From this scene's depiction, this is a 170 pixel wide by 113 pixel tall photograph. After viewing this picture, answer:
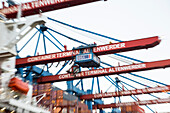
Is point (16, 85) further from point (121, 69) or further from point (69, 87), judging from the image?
point (69, 87)

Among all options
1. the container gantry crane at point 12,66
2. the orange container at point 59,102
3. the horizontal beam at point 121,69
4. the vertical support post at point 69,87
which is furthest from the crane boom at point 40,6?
the vertical support post at point 69,87

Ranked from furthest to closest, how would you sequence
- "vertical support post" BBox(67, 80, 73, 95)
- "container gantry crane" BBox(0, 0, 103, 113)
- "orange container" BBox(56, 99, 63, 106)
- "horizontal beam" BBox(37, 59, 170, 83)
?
"vertical support post" BBox(67, 80, 73, 95) < "orange container" BBox(56, 99, 63, 106) < "horizontal beam" BBox(37, 59, 170, 83) < "container gantry crane" BBox(0, 0, 103, 113)

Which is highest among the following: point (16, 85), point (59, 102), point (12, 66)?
point (12, 66)

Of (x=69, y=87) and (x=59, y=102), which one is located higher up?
(x=69, y=87)

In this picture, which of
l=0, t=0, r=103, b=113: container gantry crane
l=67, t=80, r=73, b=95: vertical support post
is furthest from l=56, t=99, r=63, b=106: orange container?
l=0, t=0, r=103, b=113: container gantry crane

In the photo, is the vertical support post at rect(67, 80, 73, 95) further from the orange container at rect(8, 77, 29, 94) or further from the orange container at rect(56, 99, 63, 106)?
the orange container at rect(8, 77, 29, 94)

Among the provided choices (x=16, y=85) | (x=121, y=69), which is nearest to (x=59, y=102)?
(x=121, y=69)

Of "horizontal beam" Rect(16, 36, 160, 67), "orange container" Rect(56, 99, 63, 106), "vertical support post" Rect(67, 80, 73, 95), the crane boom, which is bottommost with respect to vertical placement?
"orange container" Rect(56, 99, 63, 106)

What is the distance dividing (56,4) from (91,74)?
11770 millimetres

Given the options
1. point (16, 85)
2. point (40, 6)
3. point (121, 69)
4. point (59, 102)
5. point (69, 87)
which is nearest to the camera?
point (16, 85)

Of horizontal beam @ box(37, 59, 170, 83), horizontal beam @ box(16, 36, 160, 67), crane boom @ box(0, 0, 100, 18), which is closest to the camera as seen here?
crane boom @ box(0, 0, 100, 18)

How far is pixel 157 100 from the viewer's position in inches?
1615

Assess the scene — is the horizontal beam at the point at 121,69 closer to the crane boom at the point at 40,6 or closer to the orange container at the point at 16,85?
the crane boom at the point at 40,6

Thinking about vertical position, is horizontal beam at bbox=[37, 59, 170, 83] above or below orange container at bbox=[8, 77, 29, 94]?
above
